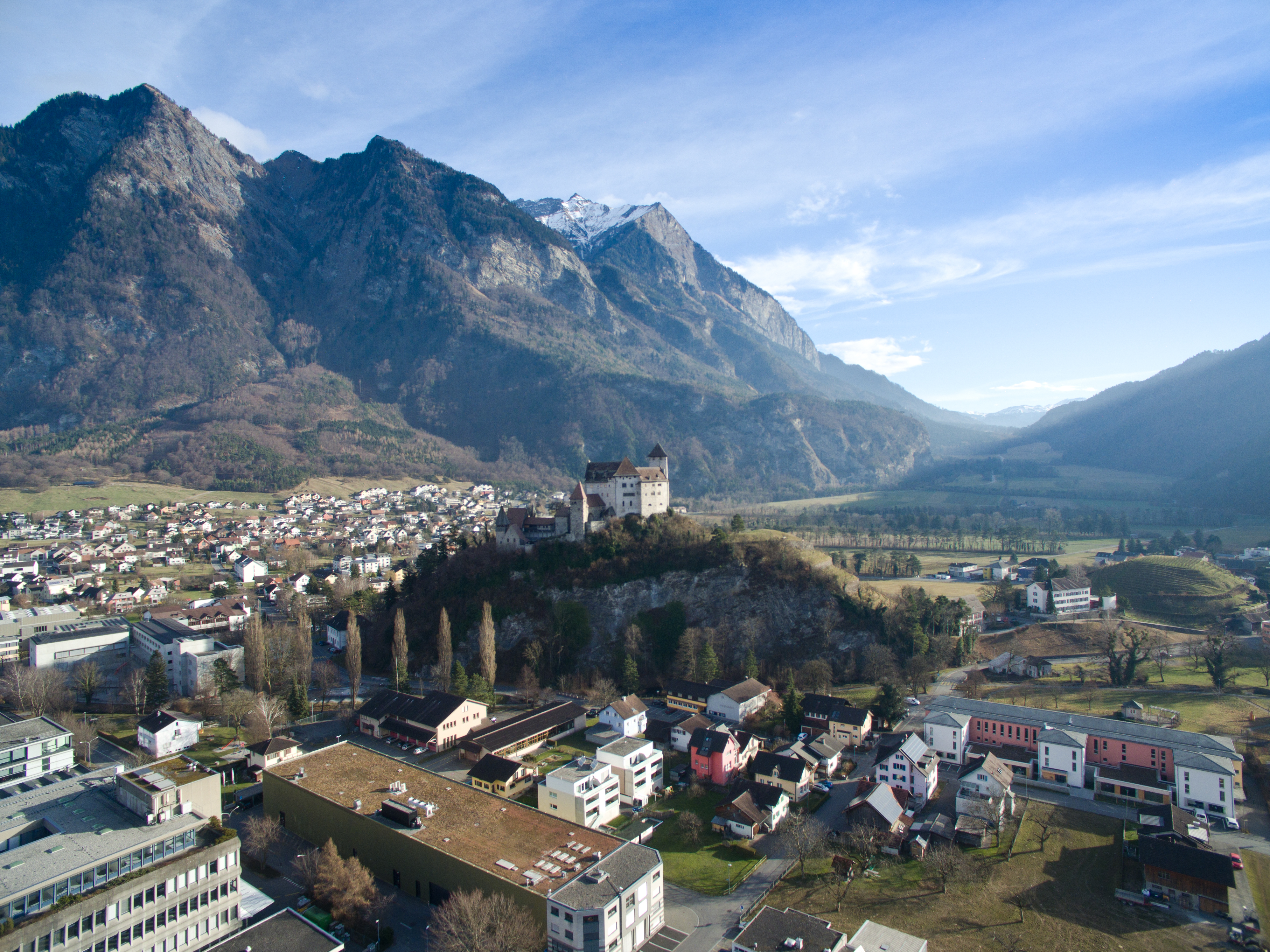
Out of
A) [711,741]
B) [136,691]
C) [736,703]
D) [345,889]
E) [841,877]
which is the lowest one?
[841,877]

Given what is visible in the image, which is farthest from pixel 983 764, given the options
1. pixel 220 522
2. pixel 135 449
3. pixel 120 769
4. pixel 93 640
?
pixel 135 449

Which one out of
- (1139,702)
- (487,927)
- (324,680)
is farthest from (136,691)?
(1139,702)

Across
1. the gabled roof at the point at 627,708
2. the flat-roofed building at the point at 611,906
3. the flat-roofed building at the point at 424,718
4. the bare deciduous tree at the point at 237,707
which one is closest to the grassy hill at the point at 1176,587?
the gabled roof at the point at 627,708

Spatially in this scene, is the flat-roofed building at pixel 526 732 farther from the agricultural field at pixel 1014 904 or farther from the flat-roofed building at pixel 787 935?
the flat-roofed building at pixel 787 935

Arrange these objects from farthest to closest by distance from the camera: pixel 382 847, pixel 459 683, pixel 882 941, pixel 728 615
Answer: pixel 728 615 → pixel 459 683 → pixel 382 847 → pixel 882 941

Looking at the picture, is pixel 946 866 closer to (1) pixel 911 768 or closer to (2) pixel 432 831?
(1) pixel 911 768
